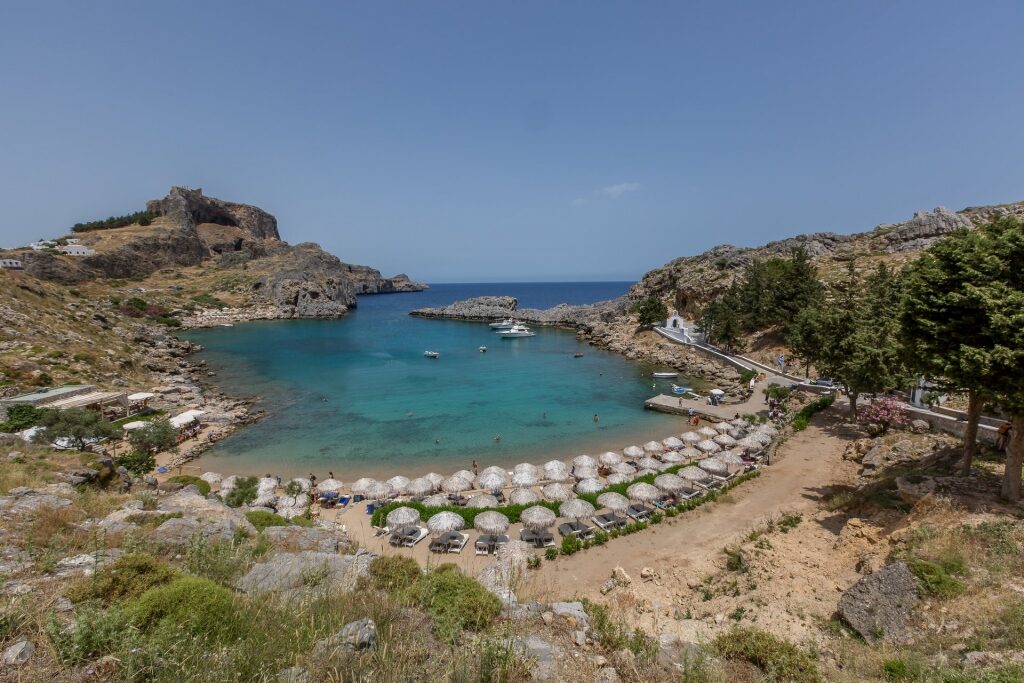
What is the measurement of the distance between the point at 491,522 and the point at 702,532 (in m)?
8.79

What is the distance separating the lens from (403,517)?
18484 millimetres

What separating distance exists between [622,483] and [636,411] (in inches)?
652

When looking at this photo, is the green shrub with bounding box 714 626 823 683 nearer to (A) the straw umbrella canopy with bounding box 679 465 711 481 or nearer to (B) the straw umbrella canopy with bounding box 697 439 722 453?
(A) the straw umbrella canopy with bounding box 679 465 711 481

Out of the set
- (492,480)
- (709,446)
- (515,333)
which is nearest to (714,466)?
(709,446)

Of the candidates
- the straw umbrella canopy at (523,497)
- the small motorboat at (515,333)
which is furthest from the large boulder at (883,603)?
the small motorboat at (515,333)

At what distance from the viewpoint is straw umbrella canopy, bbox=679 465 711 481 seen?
71.7 feet

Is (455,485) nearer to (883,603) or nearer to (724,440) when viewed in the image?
(883,603)

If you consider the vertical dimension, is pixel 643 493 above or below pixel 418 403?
above

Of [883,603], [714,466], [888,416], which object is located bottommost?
[714,466]

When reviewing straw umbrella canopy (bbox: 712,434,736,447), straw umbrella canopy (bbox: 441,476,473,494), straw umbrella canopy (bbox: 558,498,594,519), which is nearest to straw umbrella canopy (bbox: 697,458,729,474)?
straw umbrella canopy (bbox: 712,434,736,447)

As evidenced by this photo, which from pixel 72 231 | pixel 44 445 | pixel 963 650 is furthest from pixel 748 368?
pixel 72 231

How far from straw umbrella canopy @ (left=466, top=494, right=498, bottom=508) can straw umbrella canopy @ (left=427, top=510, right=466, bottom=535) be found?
6.43ft

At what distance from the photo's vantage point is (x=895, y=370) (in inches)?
916

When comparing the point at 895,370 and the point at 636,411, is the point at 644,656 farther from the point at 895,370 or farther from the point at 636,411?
the point at 636,411
